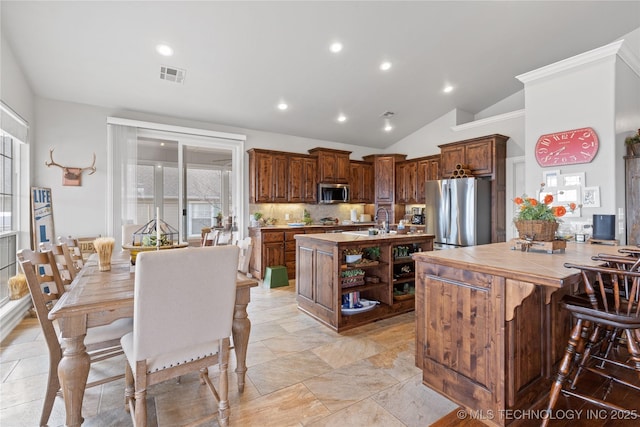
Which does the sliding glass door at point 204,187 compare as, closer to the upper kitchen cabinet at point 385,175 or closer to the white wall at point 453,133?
the upper kitchen cabinet at point 385,175

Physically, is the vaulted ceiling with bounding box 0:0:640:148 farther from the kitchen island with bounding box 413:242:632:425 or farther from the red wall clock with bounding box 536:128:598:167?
the kitchen island with bounding box 413:242:632:425

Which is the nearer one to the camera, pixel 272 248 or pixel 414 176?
pixel 272 248

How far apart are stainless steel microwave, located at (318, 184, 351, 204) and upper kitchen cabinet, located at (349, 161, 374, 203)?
0.95ft

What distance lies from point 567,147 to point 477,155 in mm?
1686

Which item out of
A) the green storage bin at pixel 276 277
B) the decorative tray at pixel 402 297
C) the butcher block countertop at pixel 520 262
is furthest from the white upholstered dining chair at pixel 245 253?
the green storage bin at pixel 276 277

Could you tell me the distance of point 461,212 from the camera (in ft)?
16.8

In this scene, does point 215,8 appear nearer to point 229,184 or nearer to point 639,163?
point 229,184

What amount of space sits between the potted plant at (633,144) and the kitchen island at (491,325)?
247 cm

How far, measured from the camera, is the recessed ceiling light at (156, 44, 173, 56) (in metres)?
3.44

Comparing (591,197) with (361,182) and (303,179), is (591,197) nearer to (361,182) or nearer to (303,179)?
(361,182)

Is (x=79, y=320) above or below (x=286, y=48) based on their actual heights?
below

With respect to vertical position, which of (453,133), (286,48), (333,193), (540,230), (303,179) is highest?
(286,48)

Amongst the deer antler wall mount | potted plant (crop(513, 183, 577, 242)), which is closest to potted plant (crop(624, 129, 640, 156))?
potted plant (crop(513, 183, 577, 242))

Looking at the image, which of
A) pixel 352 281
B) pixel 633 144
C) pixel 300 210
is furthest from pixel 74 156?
pixel 633 144
